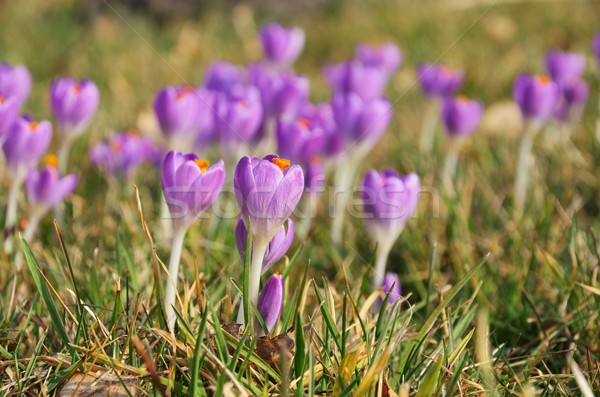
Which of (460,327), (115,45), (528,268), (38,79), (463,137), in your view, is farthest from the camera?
(115,45)

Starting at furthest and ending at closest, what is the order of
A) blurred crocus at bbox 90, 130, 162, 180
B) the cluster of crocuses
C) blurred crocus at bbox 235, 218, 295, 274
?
blurred crocus at bbox 90, 130, 162, 180, the cluster of crocuses, blurred crocus at bbox 235, 218, 295, 274

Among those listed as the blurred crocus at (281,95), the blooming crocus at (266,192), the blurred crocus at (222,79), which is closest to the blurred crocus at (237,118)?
the blurred crocus at (281,95)

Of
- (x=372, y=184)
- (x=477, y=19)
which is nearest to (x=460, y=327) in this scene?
(x=372, y=184)

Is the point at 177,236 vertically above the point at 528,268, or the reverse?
the point at 177,236

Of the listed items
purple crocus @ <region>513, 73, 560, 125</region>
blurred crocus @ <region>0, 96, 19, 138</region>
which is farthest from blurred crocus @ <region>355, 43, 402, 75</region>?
blurred crocus @ <region>0, 96, 19, 138</region>

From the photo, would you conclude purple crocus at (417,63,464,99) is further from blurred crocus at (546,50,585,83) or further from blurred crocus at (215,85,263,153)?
blurred crocus at (215,85,263,153)

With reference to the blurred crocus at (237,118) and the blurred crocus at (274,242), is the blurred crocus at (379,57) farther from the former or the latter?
the blurred crocus at (274,242)

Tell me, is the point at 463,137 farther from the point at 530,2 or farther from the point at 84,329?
the point at 530,2
